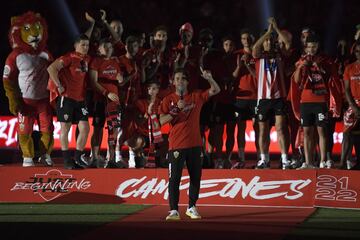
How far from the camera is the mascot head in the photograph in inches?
584

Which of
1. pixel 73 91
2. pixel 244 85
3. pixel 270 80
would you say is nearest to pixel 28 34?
pixel 73 91

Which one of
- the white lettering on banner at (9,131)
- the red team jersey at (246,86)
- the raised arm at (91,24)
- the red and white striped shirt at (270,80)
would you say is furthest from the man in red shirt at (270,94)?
the white lettering on banner at (9,131)

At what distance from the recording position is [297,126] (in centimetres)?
1512

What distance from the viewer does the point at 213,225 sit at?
11.2 meters

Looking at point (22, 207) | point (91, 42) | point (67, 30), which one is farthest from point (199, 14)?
point (22, 207)

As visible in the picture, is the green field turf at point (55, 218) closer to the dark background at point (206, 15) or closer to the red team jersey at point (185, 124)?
the red team jersey at point (185, 124)

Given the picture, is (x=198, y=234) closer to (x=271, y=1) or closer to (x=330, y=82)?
(x=330, y=82)

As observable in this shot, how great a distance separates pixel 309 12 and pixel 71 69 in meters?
14.3

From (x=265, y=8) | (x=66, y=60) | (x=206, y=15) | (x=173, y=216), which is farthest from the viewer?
(x=206, y=15)

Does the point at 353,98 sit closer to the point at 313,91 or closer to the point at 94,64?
the point at 313,91

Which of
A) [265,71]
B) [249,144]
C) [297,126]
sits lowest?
[249,144]

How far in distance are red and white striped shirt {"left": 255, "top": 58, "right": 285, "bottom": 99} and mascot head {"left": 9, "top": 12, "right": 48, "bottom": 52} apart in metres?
3.68

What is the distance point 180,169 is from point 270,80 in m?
3.07

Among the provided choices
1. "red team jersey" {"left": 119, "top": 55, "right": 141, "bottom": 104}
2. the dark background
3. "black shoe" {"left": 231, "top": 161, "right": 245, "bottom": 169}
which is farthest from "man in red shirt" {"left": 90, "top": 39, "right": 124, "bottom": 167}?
the dark background
